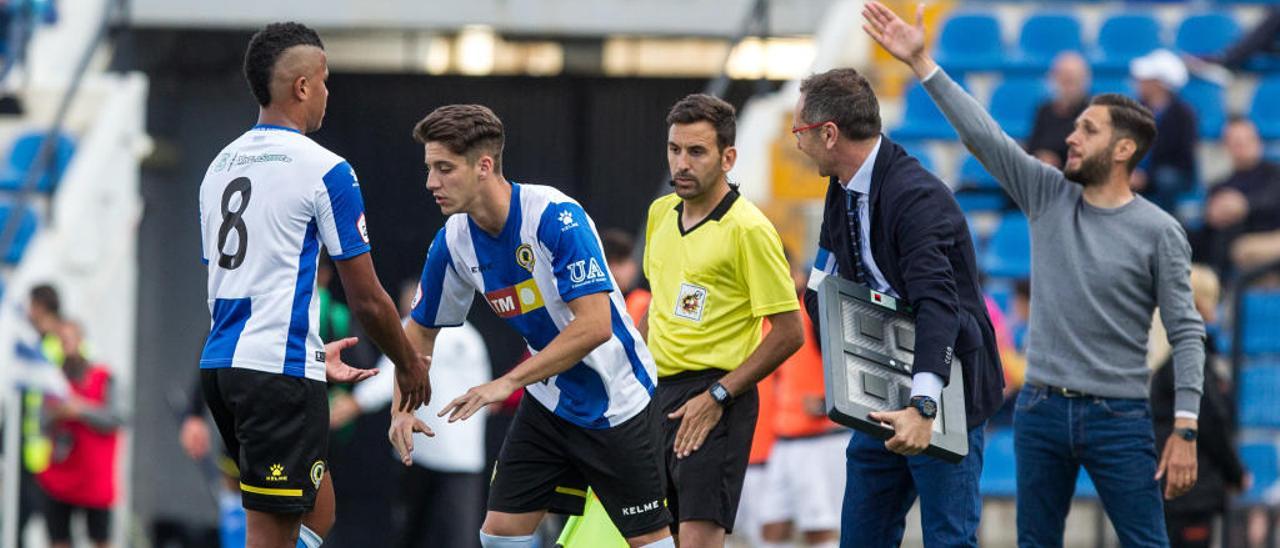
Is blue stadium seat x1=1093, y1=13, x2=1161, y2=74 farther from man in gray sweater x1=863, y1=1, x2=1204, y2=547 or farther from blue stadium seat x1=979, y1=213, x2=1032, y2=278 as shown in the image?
man in gray sweater x1=863, y1=1, x2=1204, y2=547

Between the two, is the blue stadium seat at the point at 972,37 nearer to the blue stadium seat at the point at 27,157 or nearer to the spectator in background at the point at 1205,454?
the spectator in background at the point at 1205,454

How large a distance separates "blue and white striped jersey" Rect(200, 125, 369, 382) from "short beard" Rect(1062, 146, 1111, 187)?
2.66m

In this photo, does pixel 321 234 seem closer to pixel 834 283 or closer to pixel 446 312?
pixel 446 312

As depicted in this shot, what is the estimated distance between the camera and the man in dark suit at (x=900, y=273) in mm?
5891

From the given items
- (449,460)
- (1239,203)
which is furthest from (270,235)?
(1239,203)

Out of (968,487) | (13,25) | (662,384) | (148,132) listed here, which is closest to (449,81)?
(148,132)

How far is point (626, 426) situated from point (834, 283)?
1029 millimetres

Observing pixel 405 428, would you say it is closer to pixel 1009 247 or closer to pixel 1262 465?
pixel 1262 465

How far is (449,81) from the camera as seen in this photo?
17.5 meters

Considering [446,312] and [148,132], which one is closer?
[446,312]

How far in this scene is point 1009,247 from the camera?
1294cm

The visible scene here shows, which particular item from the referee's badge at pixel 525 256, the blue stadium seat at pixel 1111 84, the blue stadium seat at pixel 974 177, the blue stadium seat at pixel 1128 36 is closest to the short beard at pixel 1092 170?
the referee's badge at pixel 525 256

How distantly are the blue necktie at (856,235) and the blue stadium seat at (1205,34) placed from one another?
9387 mm

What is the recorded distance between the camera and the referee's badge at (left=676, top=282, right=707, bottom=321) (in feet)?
22.6
